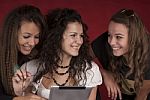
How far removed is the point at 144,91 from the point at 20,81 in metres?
0.58

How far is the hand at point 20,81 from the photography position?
5.27ft

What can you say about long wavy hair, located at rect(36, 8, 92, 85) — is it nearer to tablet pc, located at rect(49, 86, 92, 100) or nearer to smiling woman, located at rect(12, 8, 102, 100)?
smiling woman, located at rect(12, 8, 102, 100)

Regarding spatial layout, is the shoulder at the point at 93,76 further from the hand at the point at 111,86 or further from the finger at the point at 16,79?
the finger at the point at 16,79

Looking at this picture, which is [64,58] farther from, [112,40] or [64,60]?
[112,40]

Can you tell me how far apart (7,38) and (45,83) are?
10.6 inches

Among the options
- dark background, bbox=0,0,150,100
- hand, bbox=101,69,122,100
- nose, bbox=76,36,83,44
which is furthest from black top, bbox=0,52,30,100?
Result: dark background, bbox=0,0,150,100

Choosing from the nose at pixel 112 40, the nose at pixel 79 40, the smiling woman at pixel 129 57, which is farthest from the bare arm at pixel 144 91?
the nose at pixel 79 40

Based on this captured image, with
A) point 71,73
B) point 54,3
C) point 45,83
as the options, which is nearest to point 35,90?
point 45,83

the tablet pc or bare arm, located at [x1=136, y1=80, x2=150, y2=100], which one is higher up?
the tablet pc

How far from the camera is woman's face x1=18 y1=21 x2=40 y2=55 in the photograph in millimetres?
1683

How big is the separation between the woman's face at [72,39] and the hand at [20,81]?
0.20 metres

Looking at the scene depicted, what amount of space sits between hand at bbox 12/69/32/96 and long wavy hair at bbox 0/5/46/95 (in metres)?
0.03

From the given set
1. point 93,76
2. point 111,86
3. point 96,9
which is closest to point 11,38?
point 93,76

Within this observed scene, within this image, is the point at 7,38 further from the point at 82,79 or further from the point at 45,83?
the point at 82,79
